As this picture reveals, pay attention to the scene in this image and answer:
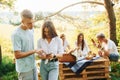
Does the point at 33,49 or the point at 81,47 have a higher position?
the point at 33,49

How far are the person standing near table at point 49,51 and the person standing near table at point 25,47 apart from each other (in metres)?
0.57

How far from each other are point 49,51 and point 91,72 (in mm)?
4051

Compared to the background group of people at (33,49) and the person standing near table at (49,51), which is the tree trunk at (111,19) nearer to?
the background group of people at (33,49)

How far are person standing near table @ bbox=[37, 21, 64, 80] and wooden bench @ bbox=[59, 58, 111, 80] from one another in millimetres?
3790

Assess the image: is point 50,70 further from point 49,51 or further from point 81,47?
point 81,47

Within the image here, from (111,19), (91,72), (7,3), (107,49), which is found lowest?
(91,72)

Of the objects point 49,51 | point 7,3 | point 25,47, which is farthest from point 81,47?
point 7,3

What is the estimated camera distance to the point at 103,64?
33.0 feet

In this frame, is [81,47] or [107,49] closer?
[107,49]

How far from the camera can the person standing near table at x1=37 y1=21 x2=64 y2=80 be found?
5988 millimetres

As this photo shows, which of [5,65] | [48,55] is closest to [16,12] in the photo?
[5,65]

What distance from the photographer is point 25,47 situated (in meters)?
5.31

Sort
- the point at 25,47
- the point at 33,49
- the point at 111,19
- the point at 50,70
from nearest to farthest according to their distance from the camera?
the point at 25,47 < the point at 33,49 < the point at 50,70 < the point at 111,19

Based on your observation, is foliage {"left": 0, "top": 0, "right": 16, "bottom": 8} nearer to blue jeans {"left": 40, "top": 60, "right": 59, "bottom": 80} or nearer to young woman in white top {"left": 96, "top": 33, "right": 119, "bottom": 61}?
young woman in white top {"left": 96, "top": 33, "right": 119, "bottom": 61}
